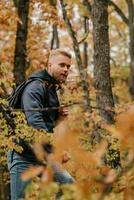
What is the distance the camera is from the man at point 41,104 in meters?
4.59

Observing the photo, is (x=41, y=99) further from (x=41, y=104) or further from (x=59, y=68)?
(x=59, y=68)

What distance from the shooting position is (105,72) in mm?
8469

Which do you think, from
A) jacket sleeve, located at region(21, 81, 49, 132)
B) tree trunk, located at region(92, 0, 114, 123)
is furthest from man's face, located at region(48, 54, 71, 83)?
tree trunk, located at region(92, 0, 114, 123)

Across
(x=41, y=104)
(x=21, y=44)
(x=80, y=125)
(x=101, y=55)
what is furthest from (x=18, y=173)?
(x=21, y=44)

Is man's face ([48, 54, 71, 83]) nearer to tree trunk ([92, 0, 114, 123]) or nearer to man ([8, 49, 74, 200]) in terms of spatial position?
man ([8, 49, 74, 200])

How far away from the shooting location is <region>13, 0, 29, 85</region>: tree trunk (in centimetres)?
1140

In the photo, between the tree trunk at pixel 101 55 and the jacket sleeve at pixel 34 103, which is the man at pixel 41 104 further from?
the tree trunk at pixel 101 55

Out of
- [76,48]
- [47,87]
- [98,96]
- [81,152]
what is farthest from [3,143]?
[76,48]

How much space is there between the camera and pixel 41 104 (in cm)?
469

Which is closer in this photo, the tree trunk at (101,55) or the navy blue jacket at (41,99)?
the navy blue jacket at (41,99)

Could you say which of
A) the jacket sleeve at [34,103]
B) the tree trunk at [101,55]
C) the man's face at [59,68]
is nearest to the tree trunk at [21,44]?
the tree trunk at [101,55]

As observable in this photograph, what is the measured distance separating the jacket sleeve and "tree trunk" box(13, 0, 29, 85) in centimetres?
651

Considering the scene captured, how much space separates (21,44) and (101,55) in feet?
11.7

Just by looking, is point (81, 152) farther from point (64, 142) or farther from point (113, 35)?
point (113, 35)
